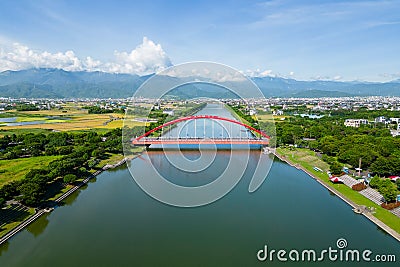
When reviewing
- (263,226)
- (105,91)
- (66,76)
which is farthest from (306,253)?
(66,76)

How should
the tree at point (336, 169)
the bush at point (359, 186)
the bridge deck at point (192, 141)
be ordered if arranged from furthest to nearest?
the bridge deck at point (192, 141) < the tree at point (336, 169) < the bush at point (359, 186)

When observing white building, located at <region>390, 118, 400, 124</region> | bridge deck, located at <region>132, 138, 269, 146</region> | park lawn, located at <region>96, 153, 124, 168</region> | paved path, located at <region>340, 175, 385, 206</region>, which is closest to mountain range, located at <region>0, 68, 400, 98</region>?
white building, located at <region>390, 118, 400, 124</region>

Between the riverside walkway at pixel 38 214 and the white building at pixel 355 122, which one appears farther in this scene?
the white building at pixel 355 122

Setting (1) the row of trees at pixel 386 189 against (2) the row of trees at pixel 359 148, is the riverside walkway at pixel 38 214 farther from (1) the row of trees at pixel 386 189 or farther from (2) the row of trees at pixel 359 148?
(2) the row of trees at pixel 359 148

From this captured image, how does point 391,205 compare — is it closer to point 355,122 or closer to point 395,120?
point 355,122

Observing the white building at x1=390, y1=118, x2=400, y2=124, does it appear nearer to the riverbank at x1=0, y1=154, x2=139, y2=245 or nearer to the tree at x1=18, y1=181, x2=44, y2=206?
the riverbank at x1=0, y1=154, x2=139, y2=245

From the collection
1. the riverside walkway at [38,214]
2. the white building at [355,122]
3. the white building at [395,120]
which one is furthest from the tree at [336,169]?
the white building at [395,120]

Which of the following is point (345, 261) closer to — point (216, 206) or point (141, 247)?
point (216, 206)
